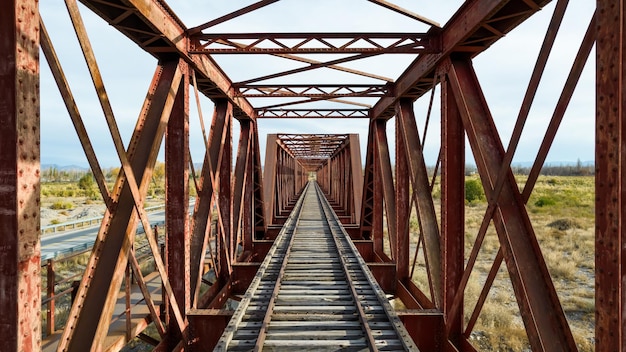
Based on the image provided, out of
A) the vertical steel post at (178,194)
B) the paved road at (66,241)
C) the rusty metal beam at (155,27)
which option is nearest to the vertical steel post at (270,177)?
the vertical steel post at (178,194)

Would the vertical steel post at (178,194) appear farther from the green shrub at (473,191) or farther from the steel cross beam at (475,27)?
the green shrub at (473,191)

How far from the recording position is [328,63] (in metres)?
7.71

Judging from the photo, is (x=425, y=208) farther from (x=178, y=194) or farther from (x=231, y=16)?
(x=231, y=16)

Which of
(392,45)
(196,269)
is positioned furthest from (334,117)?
(196,269)

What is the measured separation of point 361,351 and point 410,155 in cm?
424

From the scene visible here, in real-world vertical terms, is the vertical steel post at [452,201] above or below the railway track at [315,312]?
above

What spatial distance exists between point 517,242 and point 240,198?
7.79 metres

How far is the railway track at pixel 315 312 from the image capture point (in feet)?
15.6

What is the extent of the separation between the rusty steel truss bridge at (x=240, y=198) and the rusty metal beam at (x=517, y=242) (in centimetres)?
2

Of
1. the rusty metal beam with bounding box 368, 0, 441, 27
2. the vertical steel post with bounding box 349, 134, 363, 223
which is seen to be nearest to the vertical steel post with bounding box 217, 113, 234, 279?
the rusty metal beam with bounding box 368, 0, 441, 27

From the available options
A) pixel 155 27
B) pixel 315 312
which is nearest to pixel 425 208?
pixel 315 312

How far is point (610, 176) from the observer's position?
269 cm

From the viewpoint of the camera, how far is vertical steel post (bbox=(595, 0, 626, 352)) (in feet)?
8.50

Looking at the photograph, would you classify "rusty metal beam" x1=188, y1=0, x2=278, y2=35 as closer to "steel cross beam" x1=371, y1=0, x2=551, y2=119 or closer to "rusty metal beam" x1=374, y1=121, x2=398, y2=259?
"steel cross beam" x1=371, y1=0, x2=551, y2=119
